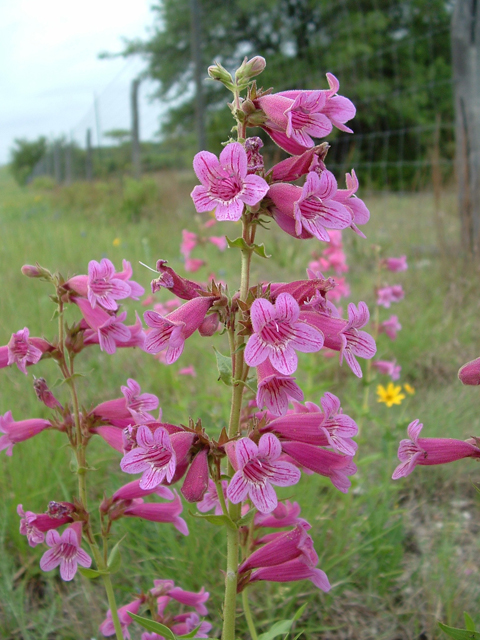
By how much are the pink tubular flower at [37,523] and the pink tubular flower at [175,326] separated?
53 centimetres

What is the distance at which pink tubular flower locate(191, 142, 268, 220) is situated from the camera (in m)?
0.97

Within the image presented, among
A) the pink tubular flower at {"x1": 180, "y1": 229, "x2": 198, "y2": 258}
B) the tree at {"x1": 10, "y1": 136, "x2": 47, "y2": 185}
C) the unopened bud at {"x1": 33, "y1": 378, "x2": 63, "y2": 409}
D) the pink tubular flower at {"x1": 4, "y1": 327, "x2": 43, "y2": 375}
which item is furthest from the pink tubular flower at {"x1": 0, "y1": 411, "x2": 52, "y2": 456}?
the tree at {"x1": 10, "y1": 136, "x2": 47, "y2": 185}

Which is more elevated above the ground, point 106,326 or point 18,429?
point 106,326

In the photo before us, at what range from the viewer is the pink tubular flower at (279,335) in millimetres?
948

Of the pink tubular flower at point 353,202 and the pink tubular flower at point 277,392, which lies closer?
the pink tubular flower at point 277,392

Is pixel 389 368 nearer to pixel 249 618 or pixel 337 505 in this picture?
pixel 337 505

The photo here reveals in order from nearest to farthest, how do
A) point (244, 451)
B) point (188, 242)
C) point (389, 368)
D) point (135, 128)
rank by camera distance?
point (244, 451) → point (389, 368) → point (188, 242) → point (135, 128)

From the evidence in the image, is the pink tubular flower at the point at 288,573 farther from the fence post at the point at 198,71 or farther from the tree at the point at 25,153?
the tree at the point at 25,153

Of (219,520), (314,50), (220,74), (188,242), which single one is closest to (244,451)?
(219,520)

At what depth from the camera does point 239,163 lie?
3.22ft

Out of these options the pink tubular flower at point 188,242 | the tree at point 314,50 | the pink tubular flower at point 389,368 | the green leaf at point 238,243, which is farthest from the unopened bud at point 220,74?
the tree at point 314,50

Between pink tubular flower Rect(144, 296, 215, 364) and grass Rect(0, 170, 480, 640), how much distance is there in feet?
1.87

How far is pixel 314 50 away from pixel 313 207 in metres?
11.3

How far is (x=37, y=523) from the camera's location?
129cm
